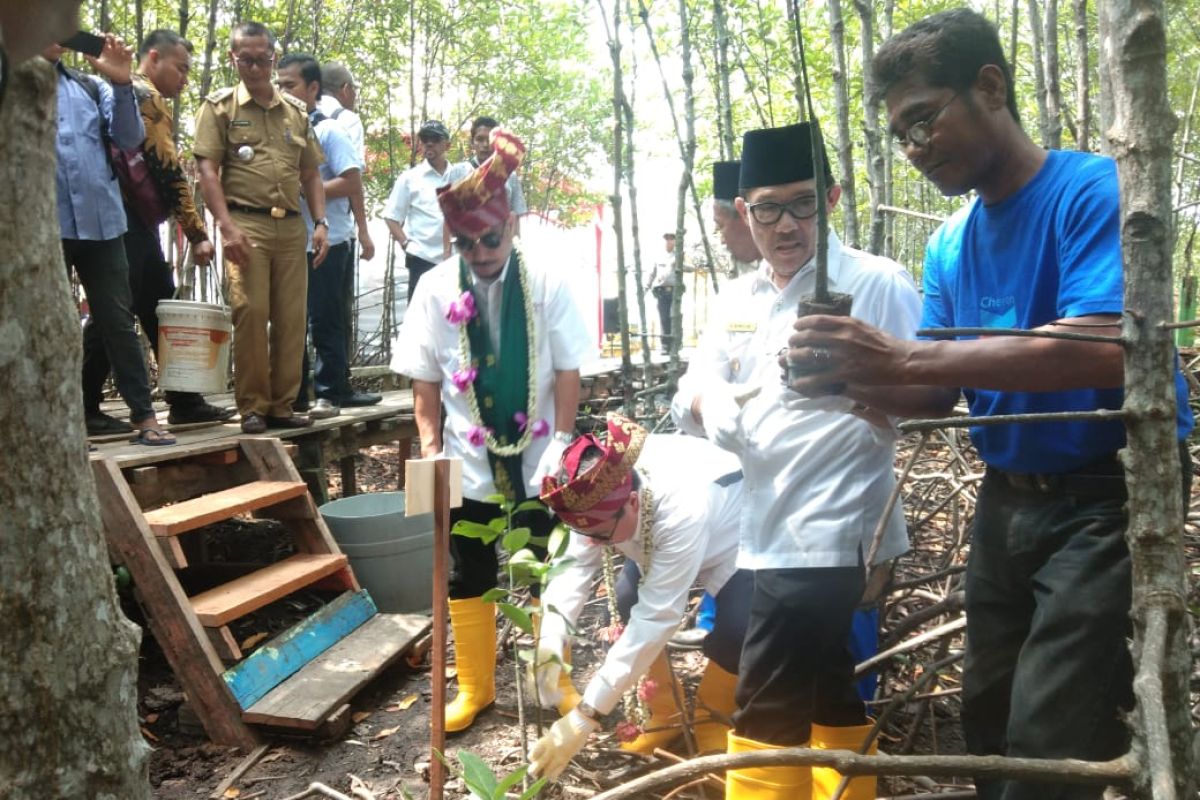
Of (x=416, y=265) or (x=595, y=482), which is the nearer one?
(x=595, y=482)

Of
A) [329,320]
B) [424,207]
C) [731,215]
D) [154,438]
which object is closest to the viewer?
[731,215]

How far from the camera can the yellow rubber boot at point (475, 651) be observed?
3363 millimetres

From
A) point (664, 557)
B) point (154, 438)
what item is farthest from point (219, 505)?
point (664, 557)

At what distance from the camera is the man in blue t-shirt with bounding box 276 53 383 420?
5.35m

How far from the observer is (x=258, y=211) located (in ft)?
14.3

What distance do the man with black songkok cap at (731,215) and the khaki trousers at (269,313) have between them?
7.10 ft

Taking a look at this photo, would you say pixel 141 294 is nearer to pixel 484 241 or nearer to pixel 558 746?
pixel 484 241

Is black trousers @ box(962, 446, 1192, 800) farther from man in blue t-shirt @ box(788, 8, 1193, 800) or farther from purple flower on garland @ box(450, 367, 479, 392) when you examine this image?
purple flower on garland @ box(450, 367, 479, 392)

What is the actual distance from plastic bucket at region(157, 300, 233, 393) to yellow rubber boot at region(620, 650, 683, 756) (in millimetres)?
2781

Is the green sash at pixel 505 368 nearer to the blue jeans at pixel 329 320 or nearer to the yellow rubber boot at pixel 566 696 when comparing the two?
the yellow rubber boot at pixel 566 696

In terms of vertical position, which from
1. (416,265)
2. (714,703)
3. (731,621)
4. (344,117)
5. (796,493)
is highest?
(344,117)

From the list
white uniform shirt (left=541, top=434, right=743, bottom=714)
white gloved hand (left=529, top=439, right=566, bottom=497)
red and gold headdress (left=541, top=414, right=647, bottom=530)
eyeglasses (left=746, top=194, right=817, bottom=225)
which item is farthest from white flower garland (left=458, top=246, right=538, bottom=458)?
eyeglasses (left=746, top=194, right=817, bottom=225)

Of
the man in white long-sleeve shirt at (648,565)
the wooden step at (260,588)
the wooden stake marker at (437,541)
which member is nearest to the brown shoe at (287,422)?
the wooden step at (260,588)

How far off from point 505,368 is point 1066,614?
7.53 feet
